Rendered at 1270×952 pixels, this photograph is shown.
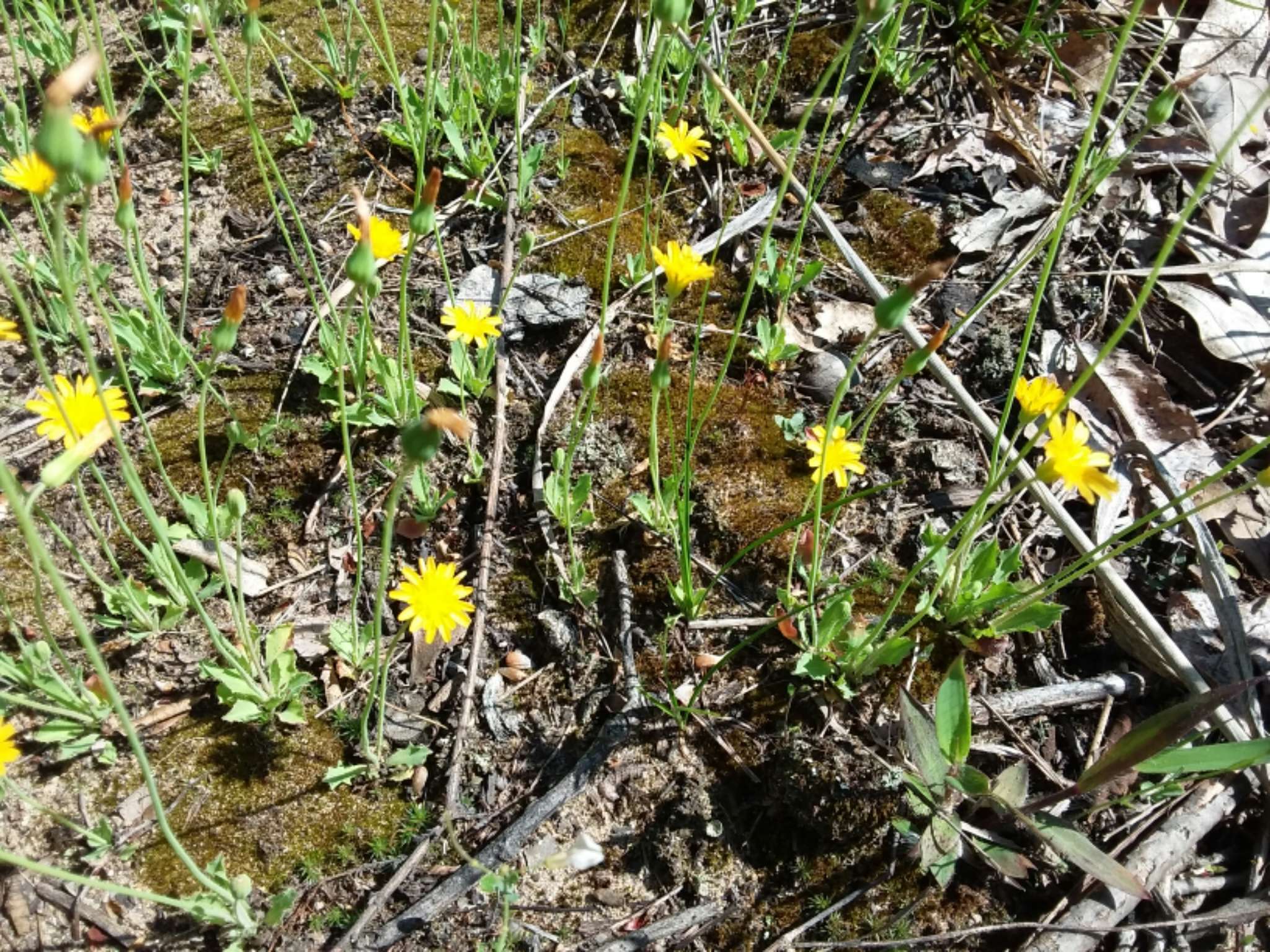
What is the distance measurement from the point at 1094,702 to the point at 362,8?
12.0 ft

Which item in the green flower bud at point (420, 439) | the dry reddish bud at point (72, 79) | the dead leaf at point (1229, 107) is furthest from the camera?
the dead leaf at point (1229, 107)

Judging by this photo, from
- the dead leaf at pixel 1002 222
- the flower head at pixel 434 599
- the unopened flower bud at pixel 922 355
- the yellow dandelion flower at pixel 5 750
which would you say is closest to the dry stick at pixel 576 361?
the flower head at pixel 434 599

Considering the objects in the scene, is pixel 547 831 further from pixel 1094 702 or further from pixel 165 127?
pixel 165 127

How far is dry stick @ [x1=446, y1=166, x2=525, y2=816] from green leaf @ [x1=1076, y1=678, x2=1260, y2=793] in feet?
4.89

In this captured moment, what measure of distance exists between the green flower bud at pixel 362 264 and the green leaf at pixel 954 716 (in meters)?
1.53

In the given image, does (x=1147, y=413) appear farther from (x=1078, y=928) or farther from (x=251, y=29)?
(x=251, y=29)

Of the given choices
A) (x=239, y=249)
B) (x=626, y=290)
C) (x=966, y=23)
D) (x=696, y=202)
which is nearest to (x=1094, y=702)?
(x=626, y=290)

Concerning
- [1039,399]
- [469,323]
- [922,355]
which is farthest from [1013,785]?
[469,323]

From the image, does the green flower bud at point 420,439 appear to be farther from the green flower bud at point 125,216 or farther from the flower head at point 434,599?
the green flower bud at point 125,216

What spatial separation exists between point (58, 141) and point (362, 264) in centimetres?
56

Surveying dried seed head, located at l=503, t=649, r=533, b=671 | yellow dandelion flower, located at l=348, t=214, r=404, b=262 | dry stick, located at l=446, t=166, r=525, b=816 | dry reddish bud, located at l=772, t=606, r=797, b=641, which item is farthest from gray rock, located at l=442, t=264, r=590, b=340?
dry reddish bud, located at l=772, t=606, r=797, b=641

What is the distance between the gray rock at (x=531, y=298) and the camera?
2.96m

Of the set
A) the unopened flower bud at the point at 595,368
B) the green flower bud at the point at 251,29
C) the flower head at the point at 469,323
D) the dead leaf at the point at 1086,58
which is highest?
the dead leaf at the point at 1086,58

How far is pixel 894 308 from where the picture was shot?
69.7 inches
